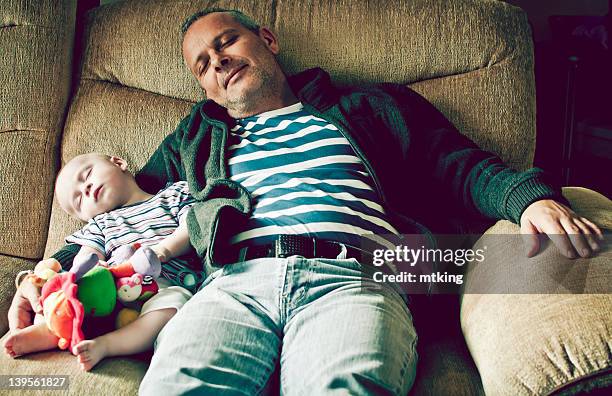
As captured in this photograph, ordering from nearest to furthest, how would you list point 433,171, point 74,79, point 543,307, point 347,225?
point 543,307, point 347,225, point 433,171, point 74,79

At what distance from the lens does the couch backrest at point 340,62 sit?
154 cm

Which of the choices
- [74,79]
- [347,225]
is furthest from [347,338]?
[74,79]

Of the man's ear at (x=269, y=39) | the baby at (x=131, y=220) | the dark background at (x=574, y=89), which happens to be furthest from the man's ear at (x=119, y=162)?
the dark background at (x=574, y=89)

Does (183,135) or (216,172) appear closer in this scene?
(216,172)

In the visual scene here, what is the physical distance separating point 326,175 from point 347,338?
1.41 ft

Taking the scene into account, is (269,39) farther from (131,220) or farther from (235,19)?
(131,220)

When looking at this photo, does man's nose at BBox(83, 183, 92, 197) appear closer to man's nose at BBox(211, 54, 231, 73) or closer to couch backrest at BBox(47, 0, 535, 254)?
couch backrest at BBox(47, 0, 535, 254)

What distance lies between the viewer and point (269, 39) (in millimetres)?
1616

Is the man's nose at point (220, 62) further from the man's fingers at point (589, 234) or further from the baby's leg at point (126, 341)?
the man's fingers at point (589, 234)

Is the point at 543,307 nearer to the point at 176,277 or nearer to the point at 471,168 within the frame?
the point at 471,168

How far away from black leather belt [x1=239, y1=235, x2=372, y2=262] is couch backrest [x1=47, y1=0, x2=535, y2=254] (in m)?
0.48

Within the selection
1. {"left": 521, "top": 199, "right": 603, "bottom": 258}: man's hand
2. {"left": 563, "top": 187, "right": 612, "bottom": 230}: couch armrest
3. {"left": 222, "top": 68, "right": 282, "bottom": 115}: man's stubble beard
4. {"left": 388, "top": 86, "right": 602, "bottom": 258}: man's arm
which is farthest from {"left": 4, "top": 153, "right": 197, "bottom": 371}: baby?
{"left": 563, "top": 187, "right": 612, "bottom": 230}: couch armrest

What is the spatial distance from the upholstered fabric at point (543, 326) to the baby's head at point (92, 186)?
33.9 inches

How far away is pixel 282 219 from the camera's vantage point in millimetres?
1317
